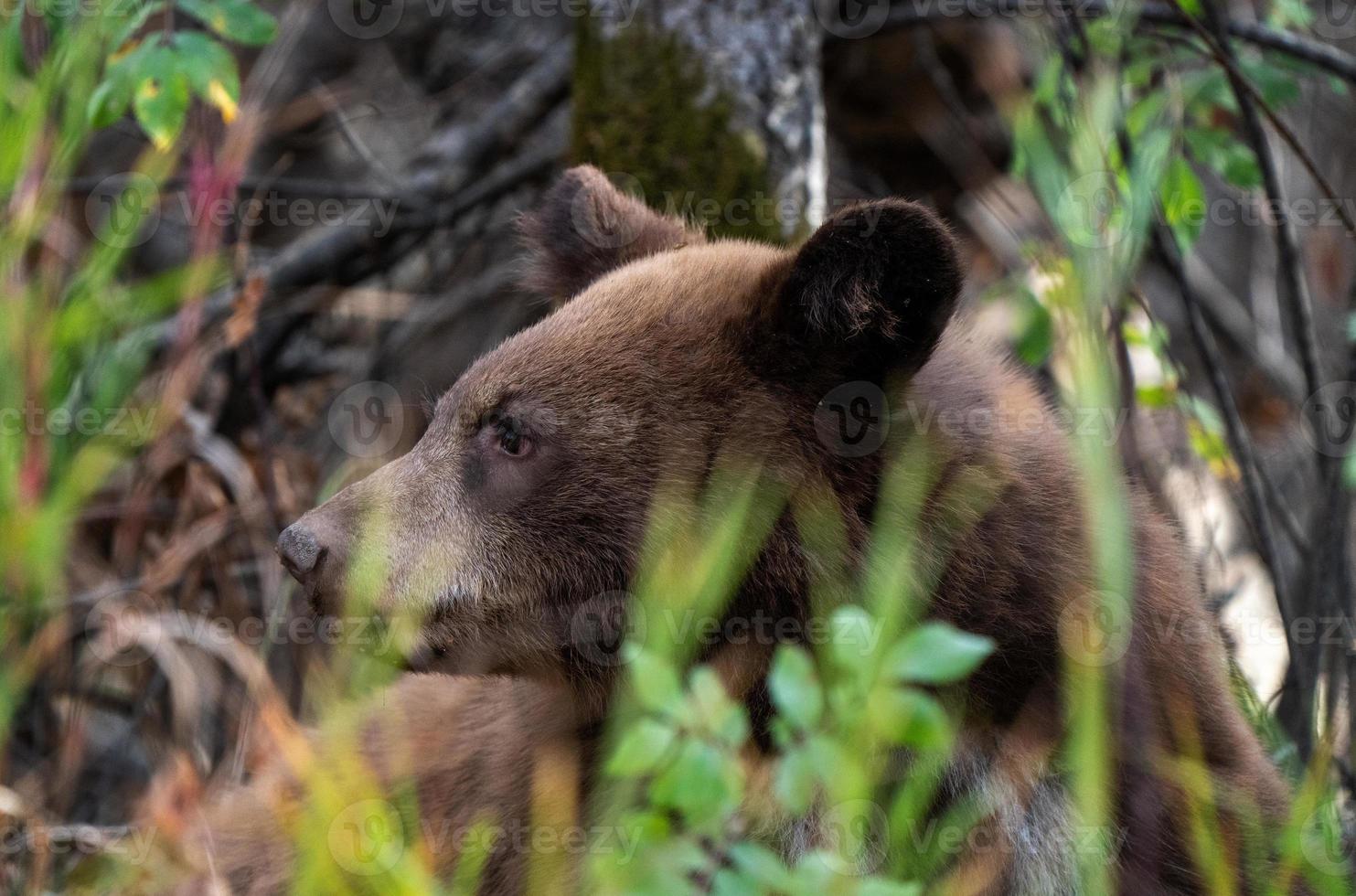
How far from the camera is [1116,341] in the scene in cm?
308

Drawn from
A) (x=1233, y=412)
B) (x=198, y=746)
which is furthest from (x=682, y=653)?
(x=198, y=746)

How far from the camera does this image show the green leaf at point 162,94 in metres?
3.26

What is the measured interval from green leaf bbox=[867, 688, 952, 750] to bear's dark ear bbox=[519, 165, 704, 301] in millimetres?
1928

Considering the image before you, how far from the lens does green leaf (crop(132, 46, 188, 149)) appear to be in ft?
10.7

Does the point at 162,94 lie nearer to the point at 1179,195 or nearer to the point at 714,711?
the point at 714,711

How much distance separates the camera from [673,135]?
400 centimetres

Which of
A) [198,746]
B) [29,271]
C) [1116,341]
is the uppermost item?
[29,271]

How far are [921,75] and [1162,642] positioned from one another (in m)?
4.31

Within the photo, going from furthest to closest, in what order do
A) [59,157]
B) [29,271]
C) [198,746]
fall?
[29,271]
[198,746]
[59,157]

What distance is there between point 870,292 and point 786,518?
0.47 m

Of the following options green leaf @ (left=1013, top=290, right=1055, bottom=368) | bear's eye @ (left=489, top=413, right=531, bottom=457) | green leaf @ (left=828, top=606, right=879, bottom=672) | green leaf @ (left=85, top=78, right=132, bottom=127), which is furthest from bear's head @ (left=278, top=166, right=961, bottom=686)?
green leaf @ (left=1013, top=290, right=1055, bottom=368)

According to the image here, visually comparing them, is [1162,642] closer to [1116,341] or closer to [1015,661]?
[1015,661]

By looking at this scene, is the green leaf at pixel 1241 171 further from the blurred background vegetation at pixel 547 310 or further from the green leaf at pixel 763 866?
the green leaf at pixel 763 866

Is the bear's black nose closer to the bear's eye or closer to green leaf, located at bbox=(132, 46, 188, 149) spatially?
the bear's eye
